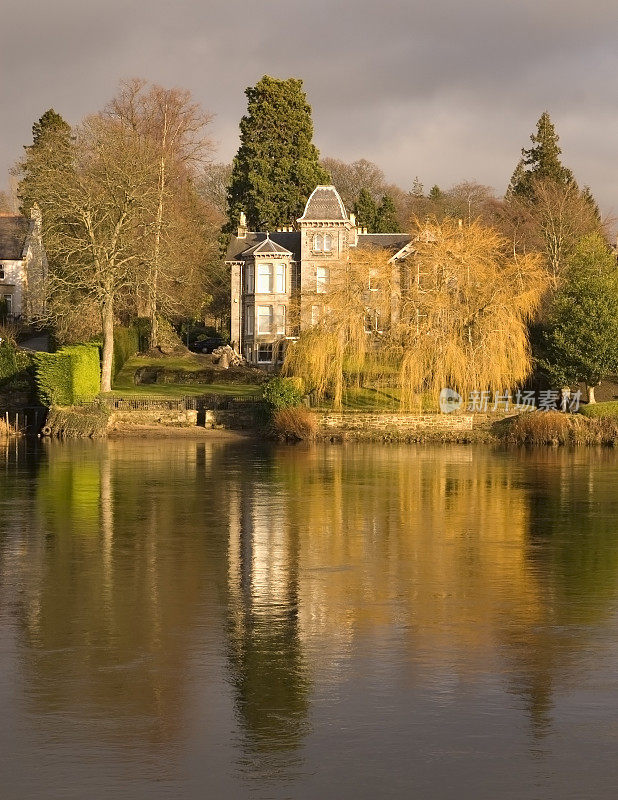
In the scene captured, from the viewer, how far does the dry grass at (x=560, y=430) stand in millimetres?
50312

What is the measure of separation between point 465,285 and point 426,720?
4275cm

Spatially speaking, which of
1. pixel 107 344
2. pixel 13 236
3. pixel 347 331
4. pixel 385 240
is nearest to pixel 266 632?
pixel 347 331

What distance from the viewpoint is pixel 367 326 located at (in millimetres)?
54281

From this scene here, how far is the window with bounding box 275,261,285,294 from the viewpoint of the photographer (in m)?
74.1

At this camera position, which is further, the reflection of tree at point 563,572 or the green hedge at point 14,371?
the green hedge at point 14,371

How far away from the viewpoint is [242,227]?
79.1 m

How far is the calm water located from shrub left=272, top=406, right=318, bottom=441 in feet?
66.6

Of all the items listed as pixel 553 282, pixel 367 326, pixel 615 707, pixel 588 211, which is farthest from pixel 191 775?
pixel 588 211

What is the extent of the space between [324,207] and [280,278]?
545cm

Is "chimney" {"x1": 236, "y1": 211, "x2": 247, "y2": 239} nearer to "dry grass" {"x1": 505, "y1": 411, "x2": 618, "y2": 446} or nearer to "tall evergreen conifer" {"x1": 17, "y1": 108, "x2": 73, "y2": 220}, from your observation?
"tall evergreen conifer" {"x1": 17, "y1": 108, "x2": 73, "y2": 220}

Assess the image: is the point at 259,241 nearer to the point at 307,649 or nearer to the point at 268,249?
the point at 268,249

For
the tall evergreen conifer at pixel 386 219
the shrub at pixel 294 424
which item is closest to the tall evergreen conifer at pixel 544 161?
the tall evergreen conifer at pixel 386 219

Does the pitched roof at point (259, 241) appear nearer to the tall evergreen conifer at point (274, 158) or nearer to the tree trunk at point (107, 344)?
the tall evergreen conifer at point (274, 158)

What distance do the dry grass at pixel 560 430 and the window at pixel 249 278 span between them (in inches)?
1104
